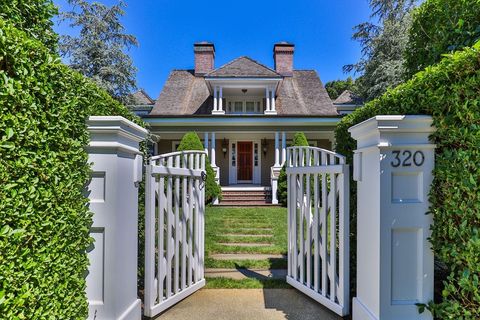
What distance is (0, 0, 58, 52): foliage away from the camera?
1.62 meters

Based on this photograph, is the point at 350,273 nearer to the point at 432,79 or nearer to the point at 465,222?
the point at 465,222

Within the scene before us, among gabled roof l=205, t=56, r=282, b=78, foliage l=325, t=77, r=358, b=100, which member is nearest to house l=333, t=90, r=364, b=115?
gabled roof l=205, t=56, r=282, b=78

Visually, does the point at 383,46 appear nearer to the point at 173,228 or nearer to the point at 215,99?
the point at 215,99

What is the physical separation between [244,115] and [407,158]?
10290 mm

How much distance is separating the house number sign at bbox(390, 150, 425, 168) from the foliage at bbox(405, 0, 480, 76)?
4.05ft

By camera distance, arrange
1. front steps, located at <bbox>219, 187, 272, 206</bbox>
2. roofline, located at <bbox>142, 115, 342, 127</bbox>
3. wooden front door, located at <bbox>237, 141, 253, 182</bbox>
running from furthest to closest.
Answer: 1. wooden front door, located at <bbox>237, 141, 253, 182</bbox>
2. roofline, located at <bbox>142, 115, 342, 127</bbox>
3. front steps, located at <bbox>219, 187, 272, 206</bbox>

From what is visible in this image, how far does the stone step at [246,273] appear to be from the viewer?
3.76 metres

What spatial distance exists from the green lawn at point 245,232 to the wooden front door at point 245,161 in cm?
479

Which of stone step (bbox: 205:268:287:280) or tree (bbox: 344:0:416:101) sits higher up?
tree (bbox: 344:0:416:101)

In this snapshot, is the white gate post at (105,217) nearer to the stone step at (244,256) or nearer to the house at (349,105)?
the stone step at (244,256)

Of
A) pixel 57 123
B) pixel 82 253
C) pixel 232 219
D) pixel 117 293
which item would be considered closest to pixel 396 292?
pixel 117 293

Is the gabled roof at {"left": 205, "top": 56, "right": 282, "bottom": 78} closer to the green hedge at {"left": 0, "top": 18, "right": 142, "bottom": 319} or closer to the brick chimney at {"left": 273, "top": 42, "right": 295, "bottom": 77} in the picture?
the brick chimney at {"left": 273, "top": 42, "right": 295, "bottom": 77}

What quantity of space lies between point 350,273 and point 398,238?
88 cm

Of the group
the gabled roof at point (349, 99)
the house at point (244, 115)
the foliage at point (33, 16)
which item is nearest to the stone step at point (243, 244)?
the foliage at point (33, 16)
